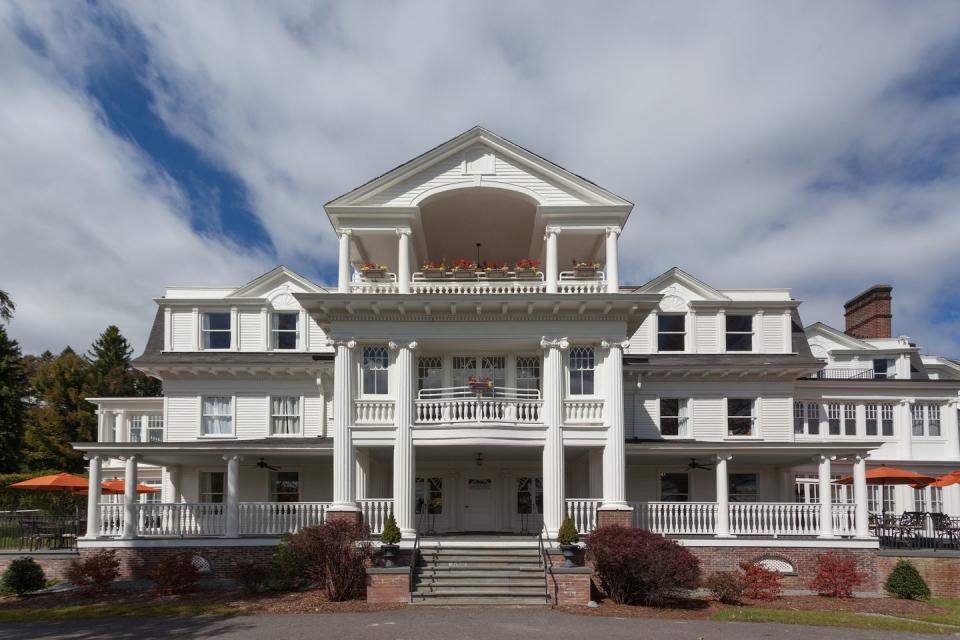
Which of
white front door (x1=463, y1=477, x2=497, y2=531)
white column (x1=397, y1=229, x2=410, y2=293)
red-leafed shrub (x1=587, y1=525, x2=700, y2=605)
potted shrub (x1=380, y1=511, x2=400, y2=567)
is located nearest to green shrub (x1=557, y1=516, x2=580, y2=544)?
red-leafed shrub (x1=587, y1=525, x2=700, y2=605)

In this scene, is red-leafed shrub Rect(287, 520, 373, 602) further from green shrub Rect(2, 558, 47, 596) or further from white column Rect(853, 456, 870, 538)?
white column Rect(853, 456, 870, 538)

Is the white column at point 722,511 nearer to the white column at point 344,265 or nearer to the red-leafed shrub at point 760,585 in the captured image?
the red-leafed shrub at point 760,585

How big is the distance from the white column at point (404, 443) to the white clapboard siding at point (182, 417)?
1000 cm

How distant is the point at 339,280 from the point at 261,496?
965 centimetres

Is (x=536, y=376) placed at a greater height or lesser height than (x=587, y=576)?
greater

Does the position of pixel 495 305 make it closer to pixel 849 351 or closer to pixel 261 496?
pixel 261 496

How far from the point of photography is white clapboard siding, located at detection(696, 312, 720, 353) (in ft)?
90.2

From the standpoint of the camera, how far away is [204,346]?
90.0 feet

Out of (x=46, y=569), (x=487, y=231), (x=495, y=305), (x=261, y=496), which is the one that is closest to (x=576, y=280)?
(x=495, y=305)

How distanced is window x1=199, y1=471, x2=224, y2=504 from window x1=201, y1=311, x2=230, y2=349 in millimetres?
4815

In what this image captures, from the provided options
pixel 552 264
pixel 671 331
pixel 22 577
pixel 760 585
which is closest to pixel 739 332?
pixel 671 331

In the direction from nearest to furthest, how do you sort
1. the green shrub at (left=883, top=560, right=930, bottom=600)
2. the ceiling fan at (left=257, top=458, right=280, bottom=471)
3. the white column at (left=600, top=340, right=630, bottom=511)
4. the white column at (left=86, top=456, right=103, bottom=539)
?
the green shrub at (left=883, top=560, right=930, bottom=600), the white column at (left=600, top=340, right=630, bottom=511), the white column at (left=86, top=456, right=103, bottom=539), the ceiling fan at (left=257, top=458, right=280, bottom=471)

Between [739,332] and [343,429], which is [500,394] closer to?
[343,429]

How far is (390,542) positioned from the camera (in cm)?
1786
